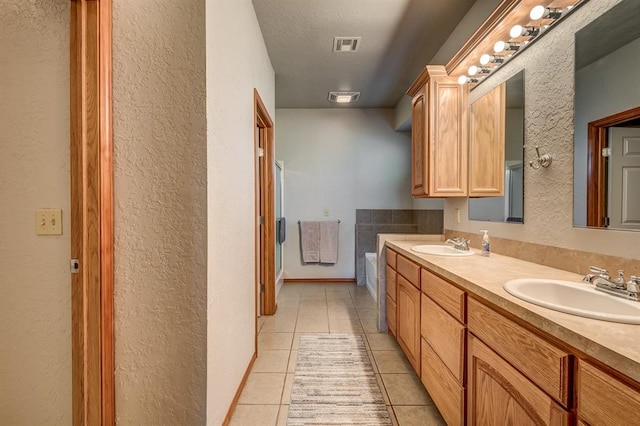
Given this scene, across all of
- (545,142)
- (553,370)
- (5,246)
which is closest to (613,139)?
(545,142)

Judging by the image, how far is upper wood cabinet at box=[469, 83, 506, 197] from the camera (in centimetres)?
179

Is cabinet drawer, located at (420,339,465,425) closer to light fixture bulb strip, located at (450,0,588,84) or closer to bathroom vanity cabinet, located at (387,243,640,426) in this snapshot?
bathroom vanity cabinet, located at (387,243,640,426)

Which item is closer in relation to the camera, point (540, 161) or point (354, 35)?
point (540, 161)

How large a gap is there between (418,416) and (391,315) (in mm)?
858

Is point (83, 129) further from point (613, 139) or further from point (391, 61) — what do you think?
point (391, 61)

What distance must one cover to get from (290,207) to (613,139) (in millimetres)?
3488

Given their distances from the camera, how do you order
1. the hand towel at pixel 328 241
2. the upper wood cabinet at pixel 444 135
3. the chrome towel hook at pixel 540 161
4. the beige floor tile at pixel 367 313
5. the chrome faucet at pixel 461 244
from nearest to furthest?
the chrome towel hook at pixel 540 161 → the chrome faucet at pixel 461 244 → the upper wood cabinet at pixel 444 135 → the beige floor tile at pixel 367 313 → the hand towel at pixel 328 241

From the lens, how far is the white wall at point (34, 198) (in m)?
1.19

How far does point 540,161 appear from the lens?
4.75 feet

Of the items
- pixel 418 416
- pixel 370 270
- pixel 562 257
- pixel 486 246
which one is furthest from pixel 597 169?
pixel 370 270

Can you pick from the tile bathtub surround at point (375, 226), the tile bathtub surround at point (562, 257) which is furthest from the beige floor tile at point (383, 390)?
the tile bathtub surround at point (375, 226)

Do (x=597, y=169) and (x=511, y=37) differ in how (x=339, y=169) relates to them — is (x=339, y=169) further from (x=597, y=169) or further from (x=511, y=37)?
(x=597, y=169)

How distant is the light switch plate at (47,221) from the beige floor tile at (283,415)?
1.37m

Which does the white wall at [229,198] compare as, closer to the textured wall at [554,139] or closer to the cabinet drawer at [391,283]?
the cabinet drawer at [391,283]
